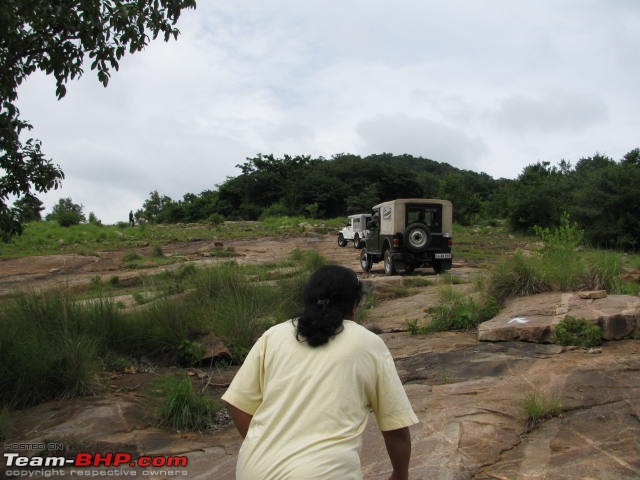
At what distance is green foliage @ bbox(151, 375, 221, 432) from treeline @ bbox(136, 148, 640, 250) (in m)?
27.3

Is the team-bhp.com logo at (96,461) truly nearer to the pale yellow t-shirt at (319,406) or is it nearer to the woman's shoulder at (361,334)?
the pale yellow t-shirt at (319,406)

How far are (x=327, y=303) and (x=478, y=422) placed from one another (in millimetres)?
2990

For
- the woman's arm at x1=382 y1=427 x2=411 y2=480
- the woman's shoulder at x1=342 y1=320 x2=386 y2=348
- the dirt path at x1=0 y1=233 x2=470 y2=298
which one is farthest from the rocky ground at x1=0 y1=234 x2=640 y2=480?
the dirt path at x1=0 y1=233 x2=470 y2=298

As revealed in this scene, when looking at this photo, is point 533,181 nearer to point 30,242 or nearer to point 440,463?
point 30,242

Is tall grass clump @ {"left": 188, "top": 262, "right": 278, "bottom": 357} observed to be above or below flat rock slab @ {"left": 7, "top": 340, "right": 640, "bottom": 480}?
above

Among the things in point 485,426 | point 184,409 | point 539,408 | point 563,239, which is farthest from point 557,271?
point 184,409

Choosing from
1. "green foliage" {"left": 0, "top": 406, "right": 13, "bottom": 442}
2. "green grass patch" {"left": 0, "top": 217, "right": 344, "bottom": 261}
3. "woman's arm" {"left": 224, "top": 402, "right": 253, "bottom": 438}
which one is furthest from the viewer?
"green grass patch" {"left": 0, "top": 217, "right": 344, "bottom": 261}

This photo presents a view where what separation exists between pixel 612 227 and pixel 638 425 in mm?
28264

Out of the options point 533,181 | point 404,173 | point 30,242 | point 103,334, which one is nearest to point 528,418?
point 103,334

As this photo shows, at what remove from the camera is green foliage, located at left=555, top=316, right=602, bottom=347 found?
7.10m

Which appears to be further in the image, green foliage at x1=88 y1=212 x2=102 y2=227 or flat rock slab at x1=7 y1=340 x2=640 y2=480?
green foliage at x1=88 y1=212 x2=102 y2=227

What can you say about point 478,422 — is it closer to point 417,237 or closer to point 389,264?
point 417,237

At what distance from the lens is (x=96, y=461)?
4.60m

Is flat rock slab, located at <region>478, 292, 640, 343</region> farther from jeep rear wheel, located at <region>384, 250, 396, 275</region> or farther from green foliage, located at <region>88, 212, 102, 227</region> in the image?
green foliage, located at <region>88, 212, 102, 227</region>
